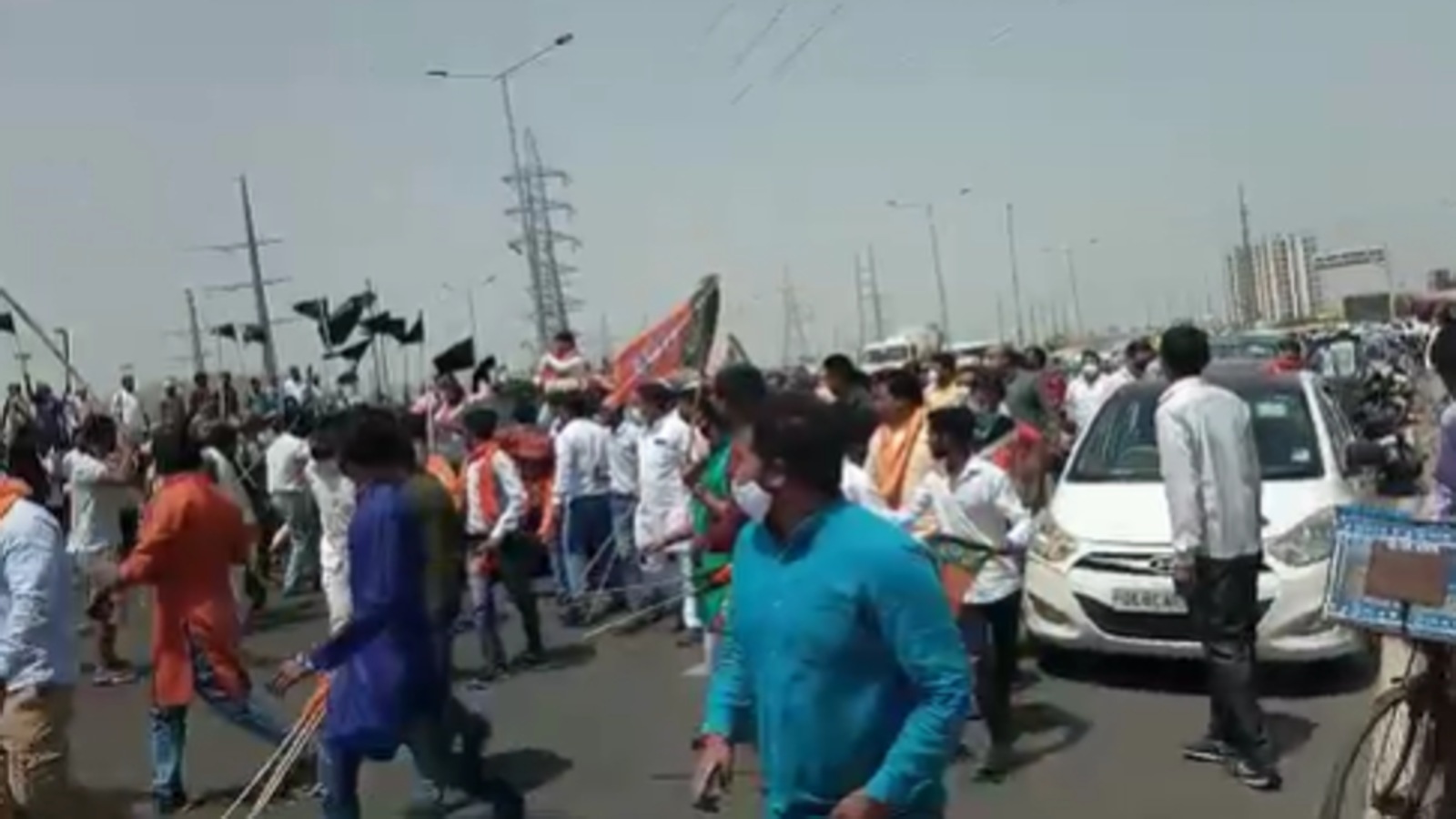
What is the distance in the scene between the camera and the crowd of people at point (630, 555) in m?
3.62

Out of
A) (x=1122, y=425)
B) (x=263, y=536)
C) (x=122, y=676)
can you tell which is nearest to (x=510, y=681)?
(x=122, y=676)

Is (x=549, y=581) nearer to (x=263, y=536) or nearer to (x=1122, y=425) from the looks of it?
(x=263, y=536)

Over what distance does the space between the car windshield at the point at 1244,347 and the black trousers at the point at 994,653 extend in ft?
62.7

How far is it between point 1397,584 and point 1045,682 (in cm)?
486

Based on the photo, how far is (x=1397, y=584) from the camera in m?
5.10

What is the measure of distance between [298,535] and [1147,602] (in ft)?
29.1

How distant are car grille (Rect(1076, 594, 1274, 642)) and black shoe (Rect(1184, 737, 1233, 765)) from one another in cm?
84

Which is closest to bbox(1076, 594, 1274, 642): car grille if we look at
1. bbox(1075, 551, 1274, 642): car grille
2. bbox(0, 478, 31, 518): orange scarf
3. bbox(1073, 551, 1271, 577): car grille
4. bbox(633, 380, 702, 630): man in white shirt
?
bbox(1075, 551, 1274, 642): car grille

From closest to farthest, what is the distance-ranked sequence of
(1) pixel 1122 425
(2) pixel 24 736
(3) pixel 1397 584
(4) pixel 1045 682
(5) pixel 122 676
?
(3) pixel 1397 584 → (2) pixel 24 736 → (4) pixel 1045 682 → (1) pixel 1122 425 → (5) pixel 122 676

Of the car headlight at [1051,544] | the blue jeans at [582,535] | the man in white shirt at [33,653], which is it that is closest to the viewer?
the man in white shirt at [33,653]

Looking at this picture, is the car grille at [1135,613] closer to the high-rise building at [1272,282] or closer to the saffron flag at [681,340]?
the saffron flag at [681,340]

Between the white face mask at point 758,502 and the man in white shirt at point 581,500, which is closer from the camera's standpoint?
the white face mask at point 758,502

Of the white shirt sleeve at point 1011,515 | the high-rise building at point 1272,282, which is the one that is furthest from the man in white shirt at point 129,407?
the high-rise building at point 1272,282

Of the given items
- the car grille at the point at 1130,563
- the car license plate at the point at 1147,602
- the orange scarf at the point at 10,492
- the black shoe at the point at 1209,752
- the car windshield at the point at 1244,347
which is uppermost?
the orange scarf at the point at 10,492
